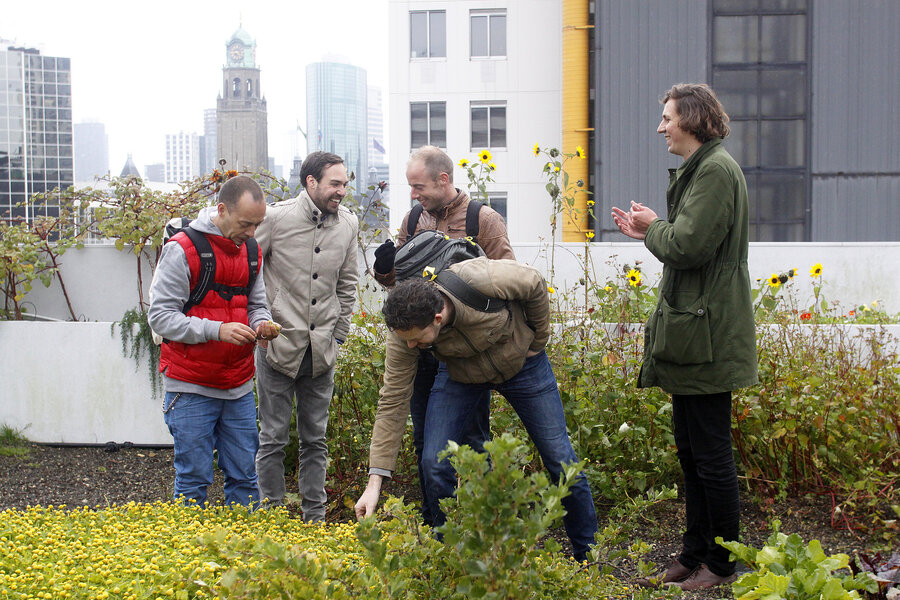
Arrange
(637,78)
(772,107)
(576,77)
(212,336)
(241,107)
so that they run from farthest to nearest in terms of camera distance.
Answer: (241,107)
(576,77)
(637,78)
(772,107)
(212,336)

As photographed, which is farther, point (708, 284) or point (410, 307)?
point (708, 284)

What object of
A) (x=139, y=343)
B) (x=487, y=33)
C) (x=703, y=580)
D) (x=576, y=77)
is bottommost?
(x=703, y=580)

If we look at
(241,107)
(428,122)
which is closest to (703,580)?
(428,122)

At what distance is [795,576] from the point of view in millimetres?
2162

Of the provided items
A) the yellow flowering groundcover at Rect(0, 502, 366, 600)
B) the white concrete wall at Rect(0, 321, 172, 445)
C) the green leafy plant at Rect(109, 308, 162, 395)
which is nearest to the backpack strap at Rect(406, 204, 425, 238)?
the yellow flowering groundcover at Rect(0, 502, 366, 600)

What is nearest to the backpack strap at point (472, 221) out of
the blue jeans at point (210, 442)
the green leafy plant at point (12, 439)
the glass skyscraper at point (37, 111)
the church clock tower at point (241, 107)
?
the blue jeans at point (210, 442)

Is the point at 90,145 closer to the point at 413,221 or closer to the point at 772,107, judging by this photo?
the point at 772,107

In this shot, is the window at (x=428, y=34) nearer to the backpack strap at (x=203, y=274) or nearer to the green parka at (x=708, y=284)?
the backpack strap at (x=203, y=274)

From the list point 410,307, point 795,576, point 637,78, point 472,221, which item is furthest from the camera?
point 637,78

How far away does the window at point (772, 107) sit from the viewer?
1648 centimetres

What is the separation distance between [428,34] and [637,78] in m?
7.29

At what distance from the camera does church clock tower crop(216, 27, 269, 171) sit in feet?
424

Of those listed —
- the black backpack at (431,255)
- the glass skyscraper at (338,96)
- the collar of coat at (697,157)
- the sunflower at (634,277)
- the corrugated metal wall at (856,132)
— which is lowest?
the sunflower at (634,277)

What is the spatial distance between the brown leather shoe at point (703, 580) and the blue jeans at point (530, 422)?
0.39 meters
